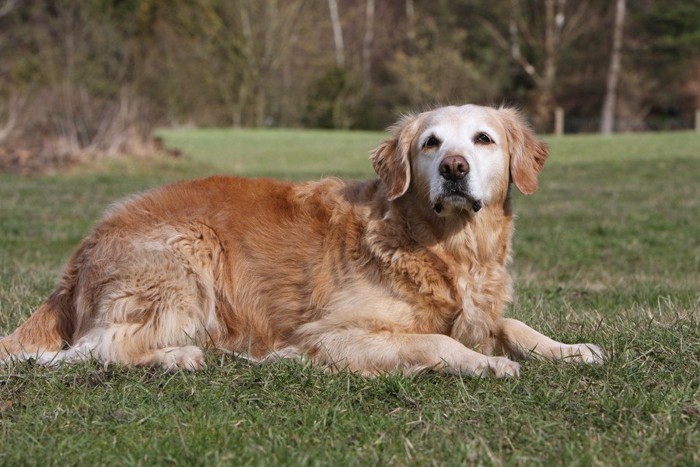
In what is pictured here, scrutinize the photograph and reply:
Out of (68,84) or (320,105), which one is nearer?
(68,84)

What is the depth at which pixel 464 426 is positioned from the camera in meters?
3.21

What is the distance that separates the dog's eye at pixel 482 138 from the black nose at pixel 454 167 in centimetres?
30

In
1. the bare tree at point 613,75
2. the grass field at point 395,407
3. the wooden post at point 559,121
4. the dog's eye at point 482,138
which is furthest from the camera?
the wooden post at point 559,121

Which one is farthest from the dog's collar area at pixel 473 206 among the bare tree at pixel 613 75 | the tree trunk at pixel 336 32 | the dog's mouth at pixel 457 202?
the tree trunk at pixel 336 32

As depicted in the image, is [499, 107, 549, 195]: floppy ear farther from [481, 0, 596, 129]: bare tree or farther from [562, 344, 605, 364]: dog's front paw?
[481, 0, 596, 129]: bare tree

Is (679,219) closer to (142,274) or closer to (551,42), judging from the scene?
(142,274)

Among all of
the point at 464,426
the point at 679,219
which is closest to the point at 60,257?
the point at 464,426

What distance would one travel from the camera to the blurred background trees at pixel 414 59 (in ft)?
149

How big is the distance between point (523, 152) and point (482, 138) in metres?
0.32

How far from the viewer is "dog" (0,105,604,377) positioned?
4.22 m

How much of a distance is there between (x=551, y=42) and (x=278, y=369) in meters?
47.1

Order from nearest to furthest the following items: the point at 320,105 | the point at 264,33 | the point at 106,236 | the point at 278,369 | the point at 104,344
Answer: the point at 278,369, the point at 104,344, the point at 106,236, the point at 264,33, the point at 320,105

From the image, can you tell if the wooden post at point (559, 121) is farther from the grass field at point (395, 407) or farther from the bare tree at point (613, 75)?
the grass field at point (395, 407)

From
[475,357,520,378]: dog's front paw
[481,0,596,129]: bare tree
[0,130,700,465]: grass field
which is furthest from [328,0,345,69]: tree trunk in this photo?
[475,357,520,378]: dog's front paw
